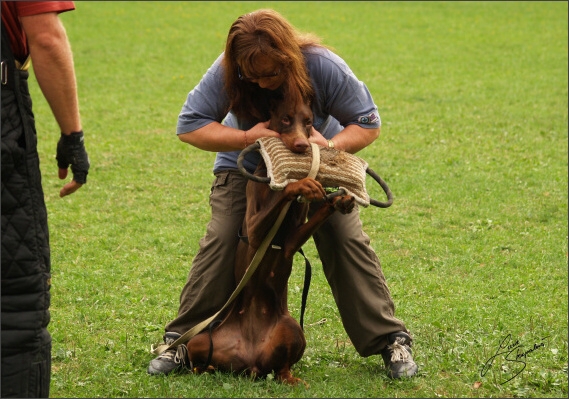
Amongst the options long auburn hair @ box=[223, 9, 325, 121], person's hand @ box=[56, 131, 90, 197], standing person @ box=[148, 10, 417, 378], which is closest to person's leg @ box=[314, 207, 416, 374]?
standing person @ box=[148, 10, 417, 378]

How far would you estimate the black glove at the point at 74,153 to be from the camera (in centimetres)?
380

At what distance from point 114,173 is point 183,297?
5.19 metres

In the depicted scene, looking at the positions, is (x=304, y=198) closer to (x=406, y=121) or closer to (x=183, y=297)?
(x=183, y=297)

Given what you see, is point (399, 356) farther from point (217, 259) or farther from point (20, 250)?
point (20, 250)

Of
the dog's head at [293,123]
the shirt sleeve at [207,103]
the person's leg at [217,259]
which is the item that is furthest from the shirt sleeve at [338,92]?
the person's leg at [217,259]

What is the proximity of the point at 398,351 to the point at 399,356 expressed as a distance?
3cm

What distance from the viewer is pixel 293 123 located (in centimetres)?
438

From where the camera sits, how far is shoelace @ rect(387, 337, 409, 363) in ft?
15.7

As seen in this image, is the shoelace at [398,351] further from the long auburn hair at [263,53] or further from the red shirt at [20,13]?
the red shirt at [20,13]

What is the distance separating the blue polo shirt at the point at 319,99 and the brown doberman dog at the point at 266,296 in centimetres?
22

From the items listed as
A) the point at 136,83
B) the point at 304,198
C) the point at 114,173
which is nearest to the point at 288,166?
the point at 304,198

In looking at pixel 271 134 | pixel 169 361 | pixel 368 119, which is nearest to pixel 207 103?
pixel 271 134

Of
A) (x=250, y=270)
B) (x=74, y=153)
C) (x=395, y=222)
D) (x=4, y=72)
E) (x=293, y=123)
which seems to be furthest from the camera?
(x=395, y=222)

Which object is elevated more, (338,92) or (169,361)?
(338,92)
